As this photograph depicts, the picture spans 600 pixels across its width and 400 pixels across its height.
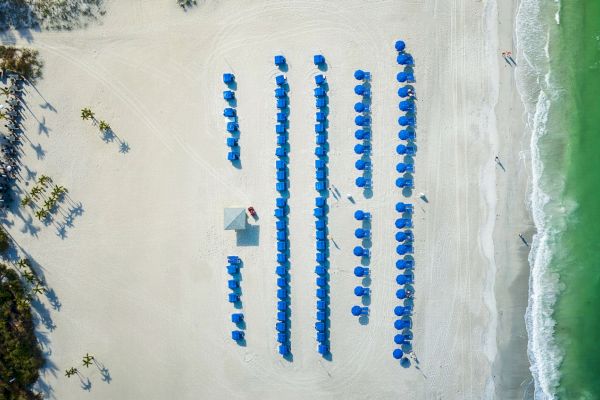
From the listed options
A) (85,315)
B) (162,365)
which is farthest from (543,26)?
(85,315)

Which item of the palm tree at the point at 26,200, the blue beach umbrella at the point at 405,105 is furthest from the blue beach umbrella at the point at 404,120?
the palm tree at the point at 26,200

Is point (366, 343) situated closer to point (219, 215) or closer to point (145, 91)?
point (219, 215)

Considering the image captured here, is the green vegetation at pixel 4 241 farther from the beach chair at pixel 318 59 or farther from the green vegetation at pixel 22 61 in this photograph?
the beach chair at pixel 318 59

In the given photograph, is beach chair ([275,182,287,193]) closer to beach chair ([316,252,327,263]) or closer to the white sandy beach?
the white sandy beach

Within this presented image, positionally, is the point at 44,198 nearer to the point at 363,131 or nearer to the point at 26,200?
the point at 26,200

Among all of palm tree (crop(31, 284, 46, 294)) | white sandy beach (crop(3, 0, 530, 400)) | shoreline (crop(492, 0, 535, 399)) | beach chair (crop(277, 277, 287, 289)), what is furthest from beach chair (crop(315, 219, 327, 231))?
palm tree (crop(31, 284, 46, 294))
